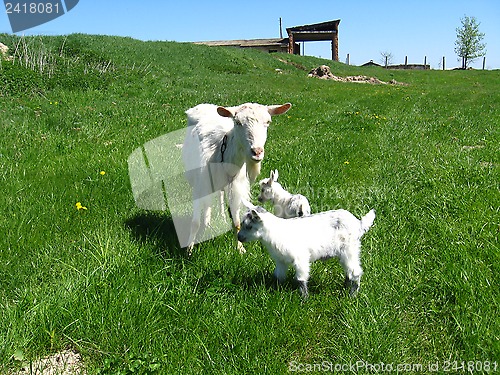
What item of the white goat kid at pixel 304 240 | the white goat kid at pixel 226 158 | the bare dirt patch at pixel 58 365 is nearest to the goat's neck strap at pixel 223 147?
the white goat kid at pixel 226 158

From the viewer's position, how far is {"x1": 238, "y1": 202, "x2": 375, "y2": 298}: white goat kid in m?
3.73

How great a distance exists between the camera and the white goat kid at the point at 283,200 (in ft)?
17.1

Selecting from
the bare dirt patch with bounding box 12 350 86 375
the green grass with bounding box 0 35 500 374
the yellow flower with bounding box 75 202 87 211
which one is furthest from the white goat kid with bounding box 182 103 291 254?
the bare dirt patch with bounding box 12 350 86 375

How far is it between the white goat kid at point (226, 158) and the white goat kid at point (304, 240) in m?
0.92

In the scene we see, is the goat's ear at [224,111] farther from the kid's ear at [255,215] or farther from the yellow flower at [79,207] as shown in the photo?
the yellow flower at [79,207]

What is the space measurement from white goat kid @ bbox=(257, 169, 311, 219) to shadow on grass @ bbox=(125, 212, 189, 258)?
1298mm

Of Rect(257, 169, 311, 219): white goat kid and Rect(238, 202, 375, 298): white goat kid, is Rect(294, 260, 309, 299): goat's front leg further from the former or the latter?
Rect(257, 169, 311, 219): white goat kid

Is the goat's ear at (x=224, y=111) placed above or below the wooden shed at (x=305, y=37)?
below

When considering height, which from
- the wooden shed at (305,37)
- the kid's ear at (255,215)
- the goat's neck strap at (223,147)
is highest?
the wooden shed at (305,37)

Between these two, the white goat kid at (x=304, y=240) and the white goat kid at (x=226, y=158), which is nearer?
the white goat kid at (x=304, y=240)

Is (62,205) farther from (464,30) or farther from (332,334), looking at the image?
(464,30)

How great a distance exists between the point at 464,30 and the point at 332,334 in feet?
294

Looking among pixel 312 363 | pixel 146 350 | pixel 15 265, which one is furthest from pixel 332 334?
pixel 15 265

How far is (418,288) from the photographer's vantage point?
12.5 feet
